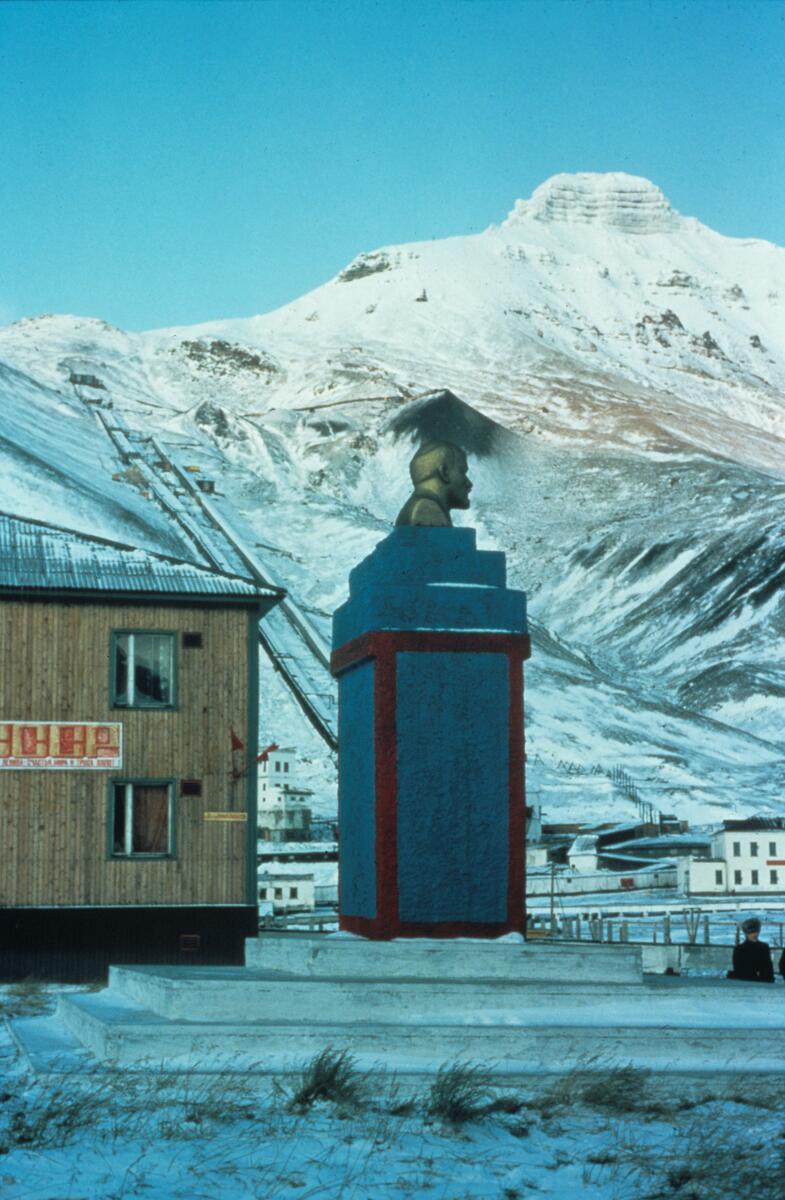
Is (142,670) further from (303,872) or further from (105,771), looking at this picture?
(303,872)

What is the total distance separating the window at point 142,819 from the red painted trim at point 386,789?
37.8ft

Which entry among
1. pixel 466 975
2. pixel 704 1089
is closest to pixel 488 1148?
pixel 704 1089

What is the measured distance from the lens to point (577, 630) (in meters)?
141

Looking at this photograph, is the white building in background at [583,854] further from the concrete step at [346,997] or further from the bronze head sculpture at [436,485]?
the concrete step at [346,997]

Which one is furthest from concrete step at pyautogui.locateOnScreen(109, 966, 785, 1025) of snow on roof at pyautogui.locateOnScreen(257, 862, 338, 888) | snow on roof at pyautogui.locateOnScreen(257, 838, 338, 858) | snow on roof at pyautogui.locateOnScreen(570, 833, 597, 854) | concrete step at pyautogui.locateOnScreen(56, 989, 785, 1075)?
snow on roof at pyautogui.locateOnScreen(570, 833, 597, 854)

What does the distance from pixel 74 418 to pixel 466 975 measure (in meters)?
145

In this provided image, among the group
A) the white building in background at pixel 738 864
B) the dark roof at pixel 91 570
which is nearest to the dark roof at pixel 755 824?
the white building in background at pixel 738 864

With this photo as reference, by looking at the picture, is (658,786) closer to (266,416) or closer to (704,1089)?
(704,1089)

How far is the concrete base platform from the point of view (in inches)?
399

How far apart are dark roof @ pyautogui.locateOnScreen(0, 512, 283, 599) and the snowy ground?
14.6 metres

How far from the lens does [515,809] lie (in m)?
13.3

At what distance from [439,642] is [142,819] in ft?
38.6

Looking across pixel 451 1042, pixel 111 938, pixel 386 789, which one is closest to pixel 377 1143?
pixel 451 1042

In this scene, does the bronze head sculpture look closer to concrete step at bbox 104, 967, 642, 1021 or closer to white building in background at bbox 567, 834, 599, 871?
concrete step at bbox 104, 967, 642, 1021
